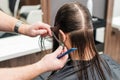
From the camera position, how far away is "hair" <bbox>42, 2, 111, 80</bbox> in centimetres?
130

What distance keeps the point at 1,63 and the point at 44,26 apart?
32.0 inches

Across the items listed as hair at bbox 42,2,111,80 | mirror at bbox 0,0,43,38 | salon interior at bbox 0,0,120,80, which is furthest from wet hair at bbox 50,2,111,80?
mirror at bbox 0,0,43,38

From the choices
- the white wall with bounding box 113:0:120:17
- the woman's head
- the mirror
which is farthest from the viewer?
the white wall with bounding box 113:0:120:17

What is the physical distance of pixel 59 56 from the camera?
3.19ft

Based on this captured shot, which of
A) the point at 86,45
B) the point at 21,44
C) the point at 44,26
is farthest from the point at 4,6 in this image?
the point at 86,45

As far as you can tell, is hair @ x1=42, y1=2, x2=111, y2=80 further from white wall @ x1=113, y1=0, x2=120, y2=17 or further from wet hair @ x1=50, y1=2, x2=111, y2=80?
white wall @ x1=113, y1=0, x2=120, y2=17

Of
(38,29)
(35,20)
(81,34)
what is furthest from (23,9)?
(81,34)

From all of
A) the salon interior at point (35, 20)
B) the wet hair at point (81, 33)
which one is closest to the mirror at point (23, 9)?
the salon interior at point (35, 20)

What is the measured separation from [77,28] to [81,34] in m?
0.04

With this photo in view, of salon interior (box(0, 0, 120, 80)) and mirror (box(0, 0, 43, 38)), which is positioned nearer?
salon interior (box(0, 0, 120, 80))

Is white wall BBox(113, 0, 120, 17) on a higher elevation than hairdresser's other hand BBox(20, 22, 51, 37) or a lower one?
higher

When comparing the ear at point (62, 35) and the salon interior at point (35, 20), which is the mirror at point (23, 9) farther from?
the ear at point (62, 35)

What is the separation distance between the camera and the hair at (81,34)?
130 centimetres

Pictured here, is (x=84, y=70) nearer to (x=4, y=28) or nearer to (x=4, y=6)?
(x=4, y=28)
